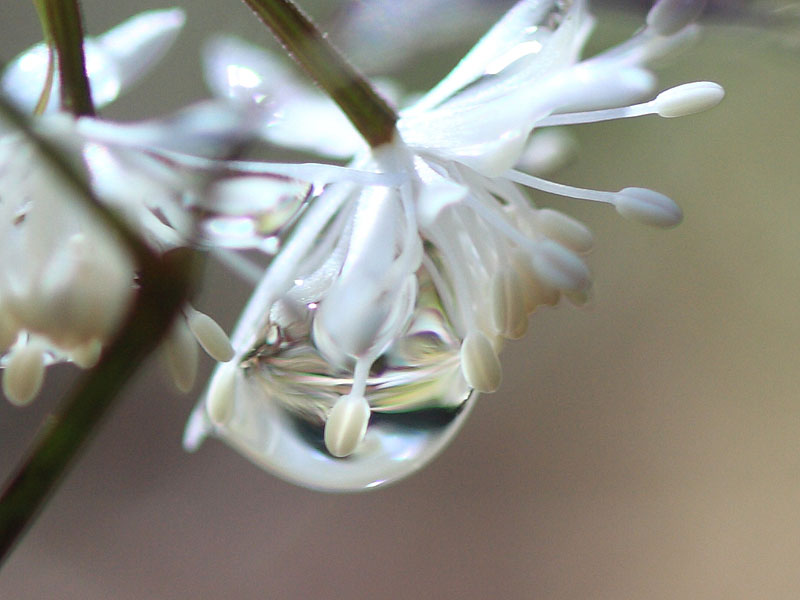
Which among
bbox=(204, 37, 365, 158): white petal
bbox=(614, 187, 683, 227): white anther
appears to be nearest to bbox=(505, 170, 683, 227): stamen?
bbox=(614, 187, 683, 227): white anther

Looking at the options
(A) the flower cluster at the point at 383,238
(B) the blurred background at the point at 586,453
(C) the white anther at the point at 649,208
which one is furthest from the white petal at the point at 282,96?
(B) the blurred background at the point at 586,453

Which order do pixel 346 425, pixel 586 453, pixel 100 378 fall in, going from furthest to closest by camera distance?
1. pixel 586 453
2. pixel 346 425
3. pixel 100 378

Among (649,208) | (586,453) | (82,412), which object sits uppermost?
(82,412)

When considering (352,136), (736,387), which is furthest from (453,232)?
(736,387)

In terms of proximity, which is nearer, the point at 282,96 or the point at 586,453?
the point at 282,96

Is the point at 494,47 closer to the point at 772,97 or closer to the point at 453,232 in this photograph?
the point at 453,232

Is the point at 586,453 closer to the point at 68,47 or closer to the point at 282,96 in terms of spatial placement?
the point at 282,96

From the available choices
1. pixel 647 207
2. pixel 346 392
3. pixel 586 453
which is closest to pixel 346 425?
pixel 346 392

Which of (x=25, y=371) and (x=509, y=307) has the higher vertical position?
(x=25, y=371)
